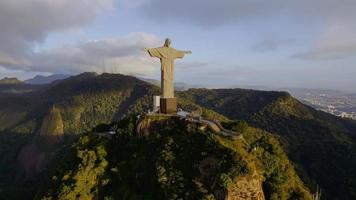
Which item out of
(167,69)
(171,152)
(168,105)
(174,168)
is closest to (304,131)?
(168,105)

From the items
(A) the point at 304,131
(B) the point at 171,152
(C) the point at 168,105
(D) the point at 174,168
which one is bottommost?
(A) the point at 304,131

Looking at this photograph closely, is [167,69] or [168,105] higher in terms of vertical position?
[167,69]

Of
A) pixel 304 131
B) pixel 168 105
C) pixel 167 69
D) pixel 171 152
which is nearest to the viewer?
pixel 171 152

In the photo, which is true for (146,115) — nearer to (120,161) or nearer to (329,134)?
(120,161)

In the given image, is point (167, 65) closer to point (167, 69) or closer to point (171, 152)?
point (167, 69)

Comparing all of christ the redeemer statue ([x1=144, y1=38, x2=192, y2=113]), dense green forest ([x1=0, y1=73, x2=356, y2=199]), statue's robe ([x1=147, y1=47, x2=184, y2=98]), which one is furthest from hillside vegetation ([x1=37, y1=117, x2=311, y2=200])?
statue's robe ([x1=147, y1=47, x2=184, y2=98])

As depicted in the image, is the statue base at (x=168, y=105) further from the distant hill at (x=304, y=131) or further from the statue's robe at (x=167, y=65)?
the distant hill at (x=304, y=131)
